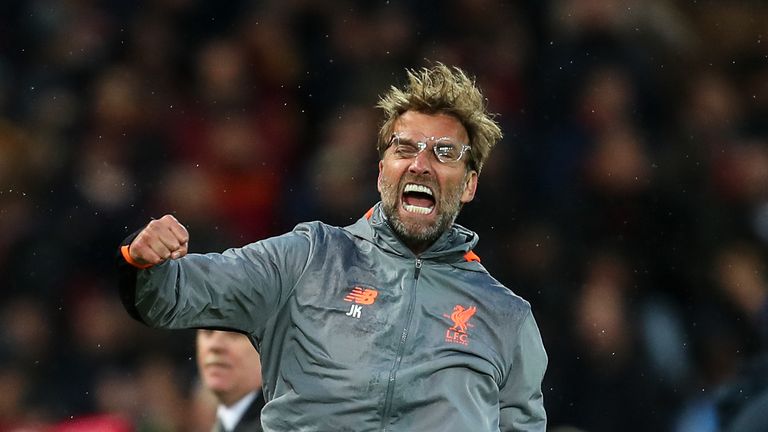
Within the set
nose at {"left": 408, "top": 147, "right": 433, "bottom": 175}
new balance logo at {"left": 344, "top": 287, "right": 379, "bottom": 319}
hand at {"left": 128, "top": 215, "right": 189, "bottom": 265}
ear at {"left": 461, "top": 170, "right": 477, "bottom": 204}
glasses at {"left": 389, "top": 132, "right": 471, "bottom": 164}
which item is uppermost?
glasses at {"left": 389, "top": 132, "right": 471, "bottom": 164}

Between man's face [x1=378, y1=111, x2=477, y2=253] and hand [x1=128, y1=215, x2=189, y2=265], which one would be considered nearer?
hand [x1=128, y1=215, x2=189, y2=265]

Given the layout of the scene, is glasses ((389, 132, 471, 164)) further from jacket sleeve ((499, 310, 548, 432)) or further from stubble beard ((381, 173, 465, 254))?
jacket sleeve ((499, 310, 548, 432))

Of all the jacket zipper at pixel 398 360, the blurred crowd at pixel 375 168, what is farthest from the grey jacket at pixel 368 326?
the blurred crowd at pixel 375 168

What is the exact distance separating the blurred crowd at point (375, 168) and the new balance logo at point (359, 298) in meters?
2.83

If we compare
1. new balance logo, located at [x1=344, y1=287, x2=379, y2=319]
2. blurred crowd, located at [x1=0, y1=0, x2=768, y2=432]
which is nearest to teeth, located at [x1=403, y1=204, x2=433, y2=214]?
new balance logo, located at [x1=344, y1=287, x2=379, y2=319]

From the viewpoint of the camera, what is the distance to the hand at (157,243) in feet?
10.8

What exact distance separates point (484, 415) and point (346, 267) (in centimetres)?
52

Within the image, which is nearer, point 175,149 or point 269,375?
point 269,375

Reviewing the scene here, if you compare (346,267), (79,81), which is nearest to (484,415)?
(346,267)

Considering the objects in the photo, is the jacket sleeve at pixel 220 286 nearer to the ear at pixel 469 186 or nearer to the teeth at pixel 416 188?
the teeth at pixel 416 188

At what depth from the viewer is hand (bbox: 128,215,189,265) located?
10.8 feet

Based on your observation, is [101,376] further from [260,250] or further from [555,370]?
[260,250]

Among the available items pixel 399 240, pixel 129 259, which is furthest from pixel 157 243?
pixel 399 240

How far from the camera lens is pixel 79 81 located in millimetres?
8250
